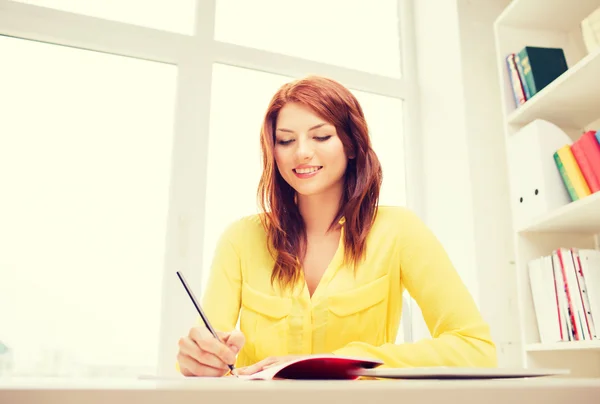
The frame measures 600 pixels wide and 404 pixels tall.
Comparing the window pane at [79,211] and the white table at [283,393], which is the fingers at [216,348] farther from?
the window pane at [79,211]

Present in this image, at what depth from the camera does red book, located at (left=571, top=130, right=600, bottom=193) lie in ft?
4.77

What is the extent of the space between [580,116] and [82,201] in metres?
1.90

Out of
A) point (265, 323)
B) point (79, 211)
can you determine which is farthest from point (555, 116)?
point (79, 211)

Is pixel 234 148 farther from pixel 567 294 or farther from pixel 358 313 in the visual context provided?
pixel 567 294

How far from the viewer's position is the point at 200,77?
6.65ft

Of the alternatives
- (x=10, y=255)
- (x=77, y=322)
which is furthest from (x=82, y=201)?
(x=77, y=322)

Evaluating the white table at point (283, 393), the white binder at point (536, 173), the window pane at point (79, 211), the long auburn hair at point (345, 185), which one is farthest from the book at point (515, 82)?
the white table at point (283, 393)

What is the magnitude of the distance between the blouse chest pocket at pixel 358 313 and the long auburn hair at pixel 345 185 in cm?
10

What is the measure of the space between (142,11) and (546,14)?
1679 millimetres

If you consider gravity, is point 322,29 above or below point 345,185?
above

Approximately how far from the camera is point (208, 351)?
0.84m

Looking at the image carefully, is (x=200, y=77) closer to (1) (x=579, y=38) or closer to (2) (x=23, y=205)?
(2) (x=23, y=205)

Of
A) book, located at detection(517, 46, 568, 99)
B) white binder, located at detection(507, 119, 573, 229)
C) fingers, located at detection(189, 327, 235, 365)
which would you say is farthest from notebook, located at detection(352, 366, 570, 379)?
book, located at detection(517, 46, 568, 99)

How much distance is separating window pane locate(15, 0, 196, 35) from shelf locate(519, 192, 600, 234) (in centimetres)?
162
